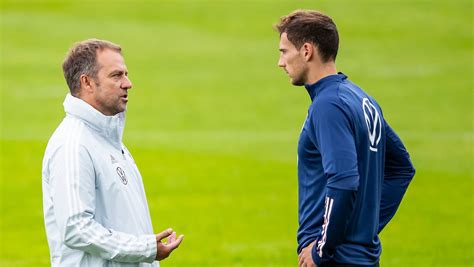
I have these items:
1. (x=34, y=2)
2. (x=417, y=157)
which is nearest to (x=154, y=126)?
(x=417, y=157)

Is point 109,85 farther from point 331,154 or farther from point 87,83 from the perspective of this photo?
point 331,154

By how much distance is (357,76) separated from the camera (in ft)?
122

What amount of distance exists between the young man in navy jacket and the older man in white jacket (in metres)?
0.79

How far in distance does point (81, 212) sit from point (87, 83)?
→ 738 mm

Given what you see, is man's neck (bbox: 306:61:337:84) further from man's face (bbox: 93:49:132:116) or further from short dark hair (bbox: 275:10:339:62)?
man's face (bbox: 93:49:132:116)

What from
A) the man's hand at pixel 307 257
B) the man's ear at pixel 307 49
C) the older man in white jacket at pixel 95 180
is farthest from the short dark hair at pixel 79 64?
the man's hand at pixel 307 257

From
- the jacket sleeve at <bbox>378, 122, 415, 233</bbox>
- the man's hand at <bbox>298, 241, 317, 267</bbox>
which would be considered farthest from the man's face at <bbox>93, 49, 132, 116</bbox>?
the jacket sleeve at <bbox>378, 122, 415, 233</bbox>

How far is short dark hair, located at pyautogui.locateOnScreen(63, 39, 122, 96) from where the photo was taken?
19.7 ft

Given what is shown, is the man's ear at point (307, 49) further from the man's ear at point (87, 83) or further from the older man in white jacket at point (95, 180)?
the man's ear at point (87, 83)

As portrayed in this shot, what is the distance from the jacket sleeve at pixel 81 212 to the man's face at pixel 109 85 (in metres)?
0.32

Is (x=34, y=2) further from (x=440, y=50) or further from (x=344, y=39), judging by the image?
(x=440, y=50)

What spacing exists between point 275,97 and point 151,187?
12594mm

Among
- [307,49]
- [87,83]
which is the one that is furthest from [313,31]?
[87,83]

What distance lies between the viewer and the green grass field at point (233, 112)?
1741cm
